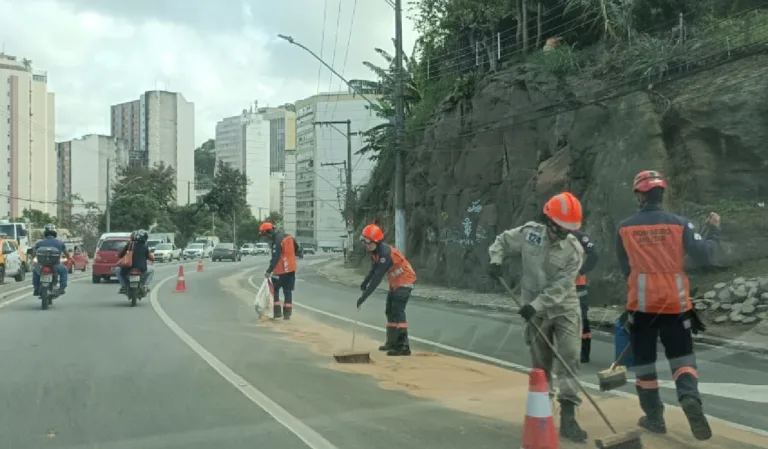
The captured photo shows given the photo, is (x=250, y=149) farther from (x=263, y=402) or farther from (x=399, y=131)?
(x=263, y=402)

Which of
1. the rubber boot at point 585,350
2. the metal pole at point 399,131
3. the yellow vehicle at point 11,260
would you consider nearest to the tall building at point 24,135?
the yellow vehicle at point 11,260

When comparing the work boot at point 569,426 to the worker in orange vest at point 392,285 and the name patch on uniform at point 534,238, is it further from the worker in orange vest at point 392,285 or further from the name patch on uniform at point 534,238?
the worker in orange vest at point 392,285

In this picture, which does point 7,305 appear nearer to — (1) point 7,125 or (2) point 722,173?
(2) point 722,173

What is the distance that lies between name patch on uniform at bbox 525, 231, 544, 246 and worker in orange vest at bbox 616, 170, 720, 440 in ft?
2.05

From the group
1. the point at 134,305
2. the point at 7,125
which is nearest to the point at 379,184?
the point at 134,305

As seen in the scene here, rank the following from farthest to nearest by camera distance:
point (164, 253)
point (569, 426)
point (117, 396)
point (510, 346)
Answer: point (164, 253) < point (510, 346) < point (117, 396) < point (569, 426)

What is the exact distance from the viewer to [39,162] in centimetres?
8081

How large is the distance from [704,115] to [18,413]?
15.3 m

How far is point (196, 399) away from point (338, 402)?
54.4 inches

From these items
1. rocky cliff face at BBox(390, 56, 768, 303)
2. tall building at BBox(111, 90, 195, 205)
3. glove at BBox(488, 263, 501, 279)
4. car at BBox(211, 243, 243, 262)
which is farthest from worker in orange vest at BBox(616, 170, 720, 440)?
tall building at BBox(111, 90, 195, 205)

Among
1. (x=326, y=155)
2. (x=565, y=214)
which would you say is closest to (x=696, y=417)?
(x=565, y=214)

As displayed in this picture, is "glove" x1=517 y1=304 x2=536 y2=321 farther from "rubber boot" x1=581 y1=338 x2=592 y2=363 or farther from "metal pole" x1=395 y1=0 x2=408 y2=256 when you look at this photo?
"metal pole" x1=395 y1=0 x2=408 y2=256

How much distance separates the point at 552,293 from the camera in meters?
5.65

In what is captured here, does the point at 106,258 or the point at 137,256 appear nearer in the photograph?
the point at 137,256
